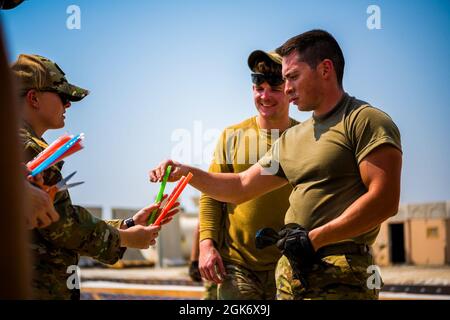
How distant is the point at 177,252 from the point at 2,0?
62.3 feet

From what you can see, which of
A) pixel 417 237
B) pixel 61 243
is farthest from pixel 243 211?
pixel 417 237

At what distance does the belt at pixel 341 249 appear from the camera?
9.86 ft

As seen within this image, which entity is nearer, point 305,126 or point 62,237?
point 62,237

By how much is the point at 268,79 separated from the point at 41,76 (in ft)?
5.97

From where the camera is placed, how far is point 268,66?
4.54m

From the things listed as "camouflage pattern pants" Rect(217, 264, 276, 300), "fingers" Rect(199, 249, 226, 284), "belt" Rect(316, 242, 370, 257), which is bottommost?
"camouflage pattern pants" Rect(217, 264, 276, 300)

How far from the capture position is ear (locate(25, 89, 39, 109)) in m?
3.09

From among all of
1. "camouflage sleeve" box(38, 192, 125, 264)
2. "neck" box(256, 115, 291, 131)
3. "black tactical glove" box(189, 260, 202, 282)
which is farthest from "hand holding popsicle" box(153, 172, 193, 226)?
"black tactical glove" box(189, 260, 202, 282)

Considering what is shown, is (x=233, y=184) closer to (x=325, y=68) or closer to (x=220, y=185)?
(x=220, y=185)

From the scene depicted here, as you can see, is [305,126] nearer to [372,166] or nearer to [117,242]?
[372,166]

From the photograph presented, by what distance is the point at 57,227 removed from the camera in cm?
274

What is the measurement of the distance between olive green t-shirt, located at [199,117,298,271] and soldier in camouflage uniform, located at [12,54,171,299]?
1.32 m

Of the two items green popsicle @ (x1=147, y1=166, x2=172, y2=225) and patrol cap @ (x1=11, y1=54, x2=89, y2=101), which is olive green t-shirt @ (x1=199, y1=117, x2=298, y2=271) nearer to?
green popsicle @ (x1=147, y1=166, x2=172, y2=225)
